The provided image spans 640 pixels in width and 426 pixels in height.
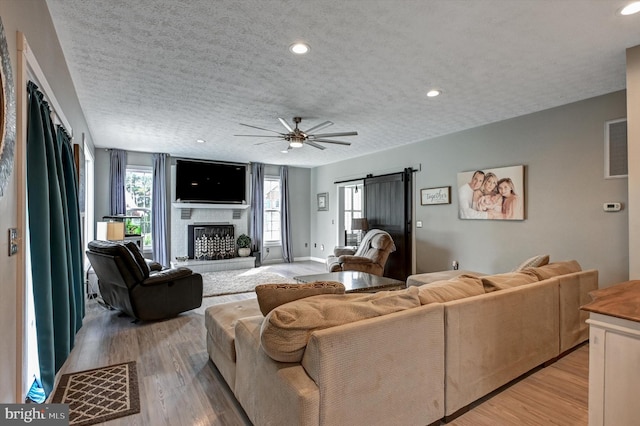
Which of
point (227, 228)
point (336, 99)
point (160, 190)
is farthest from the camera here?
point (227, 228)

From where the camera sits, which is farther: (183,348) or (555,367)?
(183,348)

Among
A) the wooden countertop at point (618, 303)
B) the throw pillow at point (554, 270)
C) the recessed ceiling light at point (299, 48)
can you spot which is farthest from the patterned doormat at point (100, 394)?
the throw pillow at point (554, 270)

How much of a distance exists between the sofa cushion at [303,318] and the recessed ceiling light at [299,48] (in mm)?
2046

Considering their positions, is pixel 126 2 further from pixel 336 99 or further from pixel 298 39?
pixel 336 99

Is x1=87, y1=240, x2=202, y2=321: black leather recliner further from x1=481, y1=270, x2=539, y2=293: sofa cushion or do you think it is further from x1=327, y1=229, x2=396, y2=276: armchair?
x1=481, y1=270, x2=539, y2=293: sofa cushion

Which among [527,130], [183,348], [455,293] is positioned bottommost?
[183,348]

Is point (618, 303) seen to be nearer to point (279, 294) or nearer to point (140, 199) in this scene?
point (279, 294)

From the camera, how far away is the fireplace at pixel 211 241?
7621mm

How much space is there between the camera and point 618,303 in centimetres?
161

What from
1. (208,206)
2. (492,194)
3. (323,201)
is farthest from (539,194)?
(208,206)

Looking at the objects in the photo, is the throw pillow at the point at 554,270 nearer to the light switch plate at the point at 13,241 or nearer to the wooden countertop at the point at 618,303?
the wooden countertop at the point at 618,303

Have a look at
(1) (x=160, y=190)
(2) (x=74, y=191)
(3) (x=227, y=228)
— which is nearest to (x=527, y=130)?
(2) (x=74, y=191)

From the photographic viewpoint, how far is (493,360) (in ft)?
7.25

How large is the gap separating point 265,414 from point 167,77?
3.17 meters
